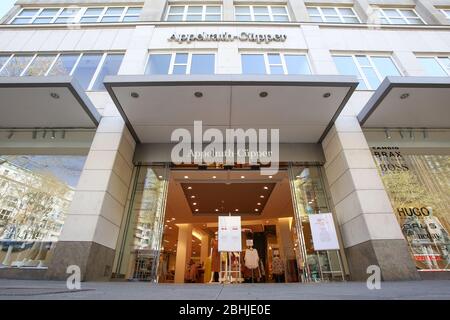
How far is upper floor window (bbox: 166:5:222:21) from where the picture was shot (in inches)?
453

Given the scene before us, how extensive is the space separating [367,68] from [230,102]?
19.6ft

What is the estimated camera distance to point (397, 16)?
11633mm

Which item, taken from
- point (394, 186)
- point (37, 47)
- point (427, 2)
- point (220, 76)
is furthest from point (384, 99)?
point (37, 47)

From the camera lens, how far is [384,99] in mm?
6469

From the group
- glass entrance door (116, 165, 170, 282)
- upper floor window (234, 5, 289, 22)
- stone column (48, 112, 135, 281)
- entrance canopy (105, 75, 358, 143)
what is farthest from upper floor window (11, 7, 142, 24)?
glass entrance door (116, 165, 170, 282)

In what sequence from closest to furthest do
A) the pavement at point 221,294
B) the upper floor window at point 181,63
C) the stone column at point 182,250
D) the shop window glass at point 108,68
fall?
1. the pavement at point 221,294
2. the shop window glass at point 108,68
3. the upper floor window at point 181,63
4. the stone column at point 182,250

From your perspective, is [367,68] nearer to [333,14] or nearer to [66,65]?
[333,14]

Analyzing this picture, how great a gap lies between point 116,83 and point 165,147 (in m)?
2.70

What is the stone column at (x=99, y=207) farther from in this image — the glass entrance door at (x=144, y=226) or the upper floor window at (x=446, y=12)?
the upper floor window at (x=446, y=12)

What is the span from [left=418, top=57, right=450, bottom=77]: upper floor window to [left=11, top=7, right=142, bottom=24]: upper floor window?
1244 centimetres

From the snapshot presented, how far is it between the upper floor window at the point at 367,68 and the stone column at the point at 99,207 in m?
8.18

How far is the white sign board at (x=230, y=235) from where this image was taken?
739 centimetres

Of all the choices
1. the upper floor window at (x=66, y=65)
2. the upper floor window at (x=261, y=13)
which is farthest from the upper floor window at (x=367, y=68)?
the upper floor window at (x=66, y=65)
